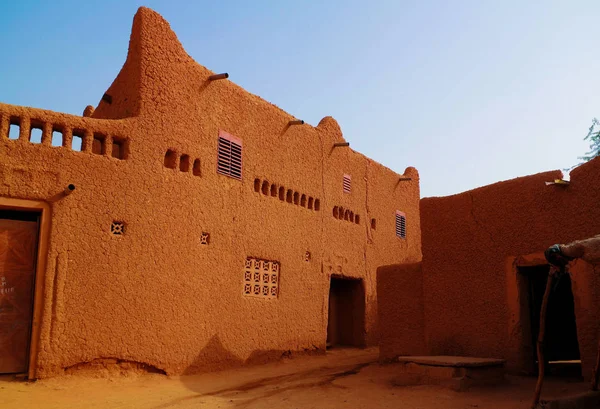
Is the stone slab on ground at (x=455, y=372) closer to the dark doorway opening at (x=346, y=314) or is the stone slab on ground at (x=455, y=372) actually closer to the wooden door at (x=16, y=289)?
the wooden door at (x=16, y=289)

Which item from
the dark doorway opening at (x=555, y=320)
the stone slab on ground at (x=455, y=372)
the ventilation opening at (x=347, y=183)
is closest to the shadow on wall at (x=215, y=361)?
the stone slab on ground at (x=455, y=372)

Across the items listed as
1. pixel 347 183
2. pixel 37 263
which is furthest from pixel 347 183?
pixel 37 263

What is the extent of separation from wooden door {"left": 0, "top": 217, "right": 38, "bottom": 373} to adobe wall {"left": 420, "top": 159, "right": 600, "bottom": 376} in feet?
20.6

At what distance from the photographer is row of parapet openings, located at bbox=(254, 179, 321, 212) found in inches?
448

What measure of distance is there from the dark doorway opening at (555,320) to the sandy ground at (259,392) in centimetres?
104

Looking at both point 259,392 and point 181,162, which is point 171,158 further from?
point 259,392

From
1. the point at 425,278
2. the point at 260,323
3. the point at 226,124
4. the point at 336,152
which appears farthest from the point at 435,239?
the point at 336,152

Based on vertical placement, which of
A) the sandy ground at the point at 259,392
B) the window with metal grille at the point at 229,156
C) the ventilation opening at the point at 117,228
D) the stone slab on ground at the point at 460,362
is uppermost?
the window with metal grille at the point at 229,156

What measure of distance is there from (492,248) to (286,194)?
5290 mm

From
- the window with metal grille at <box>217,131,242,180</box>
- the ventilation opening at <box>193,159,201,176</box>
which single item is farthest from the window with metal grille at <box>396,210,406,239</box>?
the ventilation opening at <box>193,159,201,176</box>

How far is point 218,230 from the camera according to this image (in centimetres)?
1005

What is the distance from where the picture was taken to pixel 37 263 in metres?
7.75

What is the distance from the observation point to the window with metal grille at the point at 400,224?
16680 millimetres

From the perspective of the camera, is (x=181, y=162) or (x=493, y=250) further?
(x=181, y=162)
